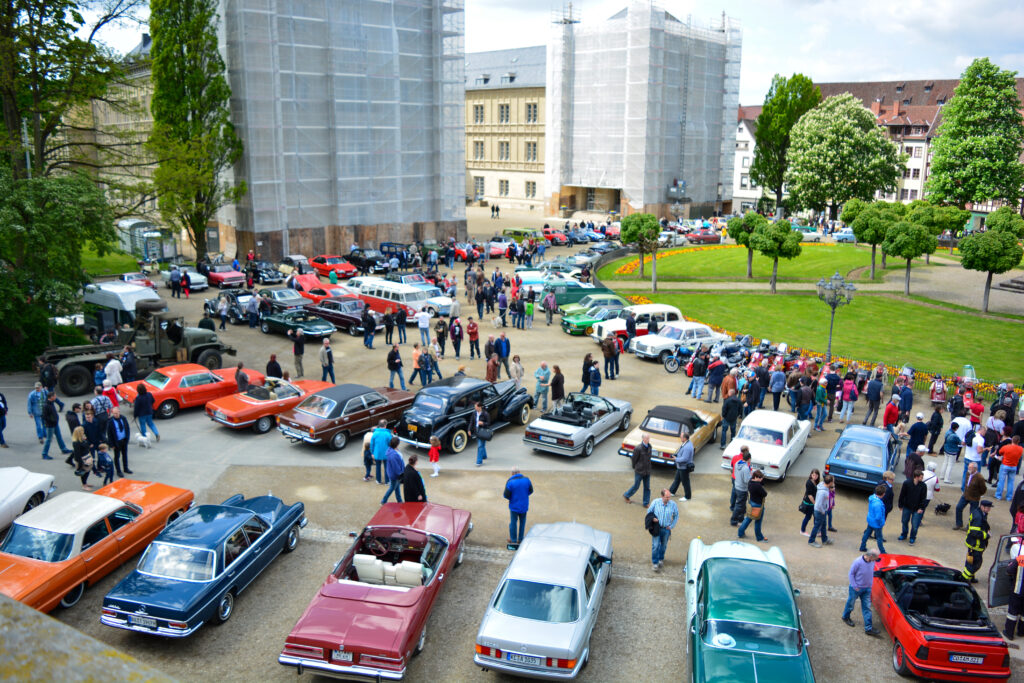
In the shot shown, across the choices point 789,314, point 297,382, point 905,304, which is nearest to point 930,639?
point 297,382

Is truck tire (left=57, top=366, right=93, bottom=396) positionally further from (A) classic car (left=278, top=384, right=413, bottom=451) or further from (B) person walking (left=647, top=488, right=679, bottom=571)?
(B) person walking (left=647, top=488, right=679, bottom=571)

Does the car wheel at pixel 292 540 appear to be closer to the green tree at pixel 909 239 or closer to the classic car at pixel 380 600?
the classic car at pixel 380 600

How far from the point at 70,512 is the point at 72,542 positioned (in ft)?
2.31

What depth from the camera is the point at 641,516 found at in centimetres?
1557

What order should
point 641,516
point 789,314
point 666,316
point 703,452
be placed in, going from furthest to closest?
1. point 789,314
2. point 666,316
3. point 703,452
4. point 641,516

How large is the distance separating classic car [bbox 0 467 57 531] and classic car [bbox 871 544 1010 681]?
1447cm

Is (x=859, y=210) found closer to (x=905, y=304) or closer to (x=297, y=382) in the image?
(x=905, y=304)

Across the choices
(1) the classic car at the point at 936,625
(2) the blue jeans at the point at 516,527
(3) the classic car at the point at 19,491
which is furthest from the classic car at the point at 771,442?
(3) the classic car at the point at 19,491

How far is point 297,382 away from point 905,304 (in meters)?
31.4

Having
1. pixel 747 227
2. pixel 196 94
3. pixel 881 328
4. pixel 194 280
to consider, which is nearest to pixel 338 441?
pixel 194 280

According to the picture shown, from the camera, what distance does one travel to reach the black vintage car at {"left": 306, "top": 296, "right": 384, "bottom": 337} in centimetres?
3167

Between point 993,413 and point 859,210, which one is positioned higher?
point 859,210

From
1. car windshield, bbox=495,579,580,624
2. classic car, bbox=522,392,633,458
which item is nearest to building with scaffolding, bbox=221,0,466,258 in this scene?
classic car, bbox=522,392,633,458

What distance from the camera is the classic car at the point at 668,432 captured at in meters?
17.6
